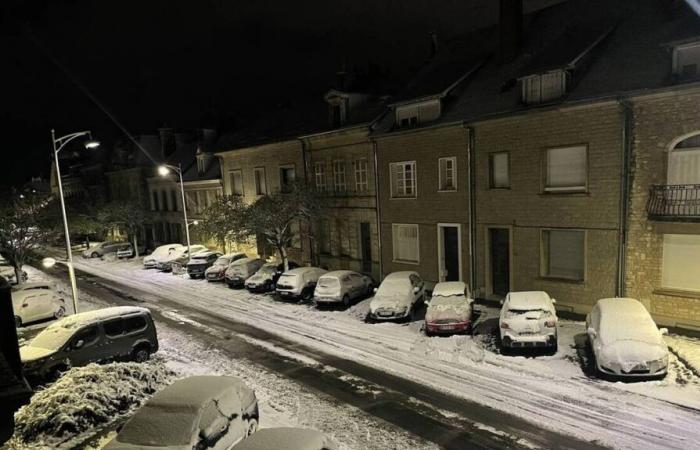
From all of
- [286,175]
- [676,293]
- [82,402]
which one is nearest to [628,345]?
[676,293]

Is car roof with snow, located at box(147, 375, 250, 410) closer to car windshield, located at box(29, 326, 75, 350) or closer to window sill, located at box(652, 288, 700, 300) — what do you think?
car windshield, located at box(29, 326, 75, 350)

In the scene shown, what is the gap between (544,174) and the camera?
17.6 meters

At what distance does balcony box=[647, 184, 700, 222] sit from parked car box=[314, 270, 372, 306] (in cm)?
1178

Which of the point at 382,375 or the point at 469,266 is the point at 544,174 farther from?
the point at 382,375

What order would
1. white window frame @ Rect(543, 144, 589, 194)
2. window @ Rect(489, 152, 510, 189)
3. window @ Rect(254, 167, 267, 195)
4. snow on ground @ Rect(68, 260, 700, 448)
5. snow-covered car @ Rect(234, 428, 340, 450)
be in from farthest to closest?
window @ Rect(254, 167, 267, 195) → window @ Rect(489, 152, 510, 189) → white window frame @ Rect(543, 144, 589, 194) → snow on ground @ Rect(68, 260, 700, 448) → snow-covered car @ Rect(234, 428, 340, 450)

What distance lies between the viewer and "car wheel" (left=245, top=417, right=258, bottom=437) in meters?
9.16

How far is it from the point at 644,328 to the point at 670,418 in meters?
2.64

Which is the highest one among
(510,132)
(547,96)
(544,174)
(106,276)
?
(547,96)

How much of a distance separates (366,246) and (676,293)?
14441 mm

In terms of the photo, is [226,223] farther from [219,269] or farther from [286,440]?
[286,440]

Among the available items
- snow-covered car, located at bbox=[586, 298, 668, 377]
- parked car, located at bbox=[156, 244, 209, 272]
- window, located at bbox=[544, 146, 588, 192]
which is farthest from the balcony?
parked car, located at bbox=[156, 244, 209, 272]

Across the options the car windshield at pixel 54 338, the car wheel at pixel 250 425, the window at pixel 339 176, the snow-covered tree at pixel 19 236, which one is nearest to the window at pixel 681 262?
the car wheel at pixel 250 425

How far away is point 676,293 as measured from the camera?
1479cm

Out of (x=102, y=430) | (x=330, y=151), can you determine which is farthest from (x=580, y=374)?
(x=330, y=151)
